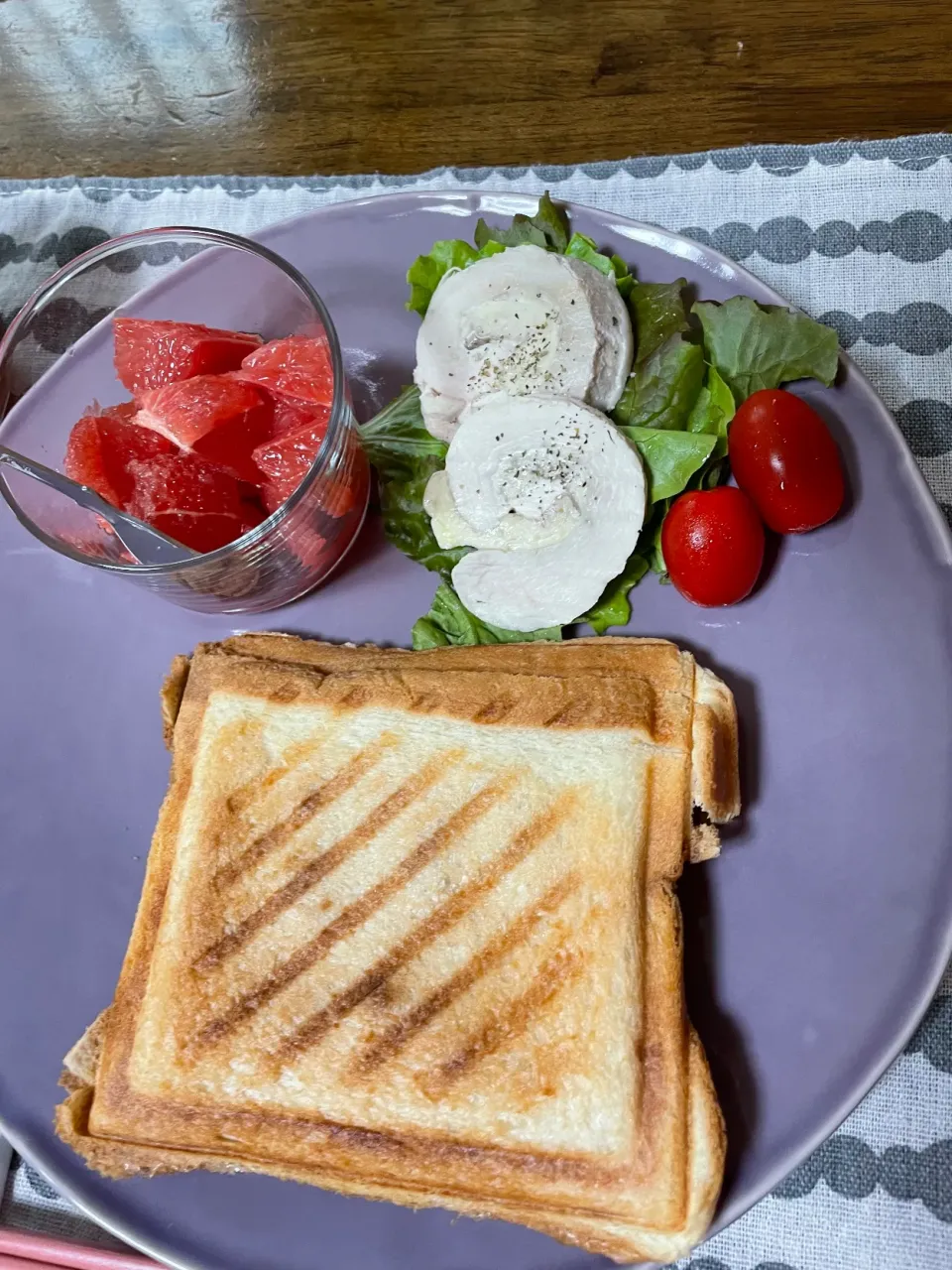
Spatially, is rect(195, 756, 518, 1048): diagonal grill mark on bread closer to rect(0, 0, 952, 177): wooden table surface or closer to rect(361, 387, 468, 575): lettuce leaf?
rect(361, 387, 468, 575): lettuce leaf

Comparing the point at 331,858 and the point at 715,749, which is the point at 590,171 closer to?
the point at 715,749

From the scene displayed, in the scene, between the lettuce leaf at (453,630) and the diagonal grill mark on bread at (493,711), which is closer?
the diagonal grill mark on bread at (493,711)

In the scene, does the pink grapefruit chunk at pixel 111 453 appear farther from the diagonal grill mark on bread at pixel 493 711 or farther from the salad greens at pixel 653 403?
the diagonal grill mark on bread at pixel 493 711

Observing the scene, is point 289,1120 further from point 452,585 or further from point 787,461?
point 787,461

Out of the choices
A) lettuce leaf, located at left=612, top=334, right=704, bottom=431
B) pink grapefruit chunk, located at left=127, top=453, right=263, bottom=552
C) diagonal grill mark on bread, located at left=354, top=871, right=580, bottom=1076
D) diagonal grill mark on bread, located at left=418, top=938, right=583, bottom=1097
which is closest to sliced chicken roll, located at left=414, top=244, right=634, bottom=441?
lettuce leaf, located at left=612, top=334, right=704, bottom=431

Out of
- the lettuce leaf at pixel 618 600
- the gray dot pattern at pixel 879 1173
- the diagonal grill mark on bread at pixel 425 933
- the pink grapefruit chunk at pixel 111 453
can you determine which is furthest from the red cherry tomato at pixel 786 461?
the gray dot pattern at pixel 879 1173

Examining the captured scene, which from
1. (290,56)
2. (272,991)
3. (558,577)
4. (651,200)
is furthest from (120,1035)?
(290,56)
